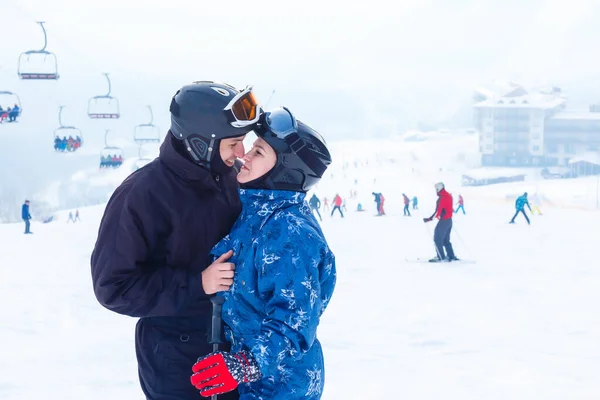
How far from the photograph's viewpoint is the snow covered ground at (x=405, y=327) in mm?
5066

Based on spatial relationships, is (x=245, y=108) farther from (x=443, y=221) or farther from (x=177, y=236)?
(x=443, y=221)

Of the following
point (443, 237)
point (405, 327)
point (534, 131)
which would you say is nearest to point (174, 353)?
point (405, 327)

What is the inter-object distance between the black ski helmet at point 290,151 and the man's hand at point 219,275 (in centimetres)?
26

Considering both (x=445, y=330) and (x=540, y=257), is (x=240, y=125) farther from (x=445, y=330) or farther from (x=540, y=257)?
(x=540, y=257)

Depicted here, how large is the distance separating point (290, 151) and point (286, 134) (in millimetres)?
51

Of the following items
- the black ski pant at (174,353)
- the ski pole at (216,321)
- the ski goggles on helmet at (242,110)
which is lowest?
the black ski pant at (174,353)

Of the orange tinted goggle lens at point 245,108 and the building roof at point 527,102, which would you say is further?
the building roof at point 527,102

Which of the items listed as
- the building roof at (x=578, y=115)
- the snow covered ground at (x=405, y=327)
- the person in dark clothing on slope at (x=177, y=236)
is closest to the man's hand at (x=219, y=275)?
the person in dark clothing on slope at (x=177, y=236)

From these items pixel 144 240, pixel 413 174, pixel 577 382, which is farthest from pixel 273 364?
pixel 413 174

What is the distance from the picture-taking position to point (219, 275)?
7.06ft

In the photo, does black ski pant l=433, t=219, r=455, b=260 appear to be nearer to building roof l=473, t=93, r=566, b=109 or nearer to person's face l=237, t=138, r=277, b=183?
person's face l=237, t=138, r=277, b=183

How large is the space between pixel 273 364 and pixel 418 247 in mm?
13031

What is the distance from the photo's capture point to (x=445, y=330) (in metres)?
6.82

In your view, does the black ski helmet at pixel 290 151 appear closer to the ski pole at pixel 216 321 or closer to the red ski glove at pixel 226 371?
the ski pole at pixel 216 321
